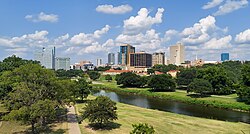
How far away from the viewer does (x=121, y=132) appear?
30.2 metres

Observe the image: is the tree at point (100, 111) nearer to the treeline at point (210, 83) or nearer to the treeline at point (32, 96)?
the treeline at point (32, 96)

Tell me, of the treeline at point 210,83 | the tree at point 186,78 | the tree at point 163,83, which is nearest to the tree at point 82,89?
the treeline at point 210,83

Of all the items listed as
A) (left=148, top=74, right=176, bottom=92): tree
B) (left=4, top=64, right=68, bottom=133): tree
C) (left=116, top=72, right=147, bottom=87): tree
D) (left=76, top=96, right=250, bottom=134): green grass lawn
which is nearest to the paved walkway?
(left=76, top=96, right=250, bottom=134): green grass lawn

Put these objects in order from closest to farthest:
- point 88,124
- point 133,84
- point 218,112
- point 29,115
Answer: point 29,115 < point 88,124 < point 218,112 < point 133,84

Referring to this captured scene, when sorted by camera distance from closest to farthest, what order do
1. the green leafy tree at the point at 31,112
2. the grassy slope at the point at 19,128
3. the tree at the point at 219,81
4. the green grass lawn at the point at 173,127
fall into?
1. the green leafy tree at the point at 31,112
2. the grassy slope at the point at 19,128
3. the green grass lawn at the point at 173,127
4. the tree at the point at 219,81

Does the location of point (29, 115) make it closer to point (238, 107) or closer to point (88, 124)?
point (88, 124)

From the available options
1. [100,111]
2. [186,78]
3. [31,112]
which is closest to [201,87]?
[186,78]

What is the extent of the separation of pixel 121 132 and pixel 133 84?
6970 cm

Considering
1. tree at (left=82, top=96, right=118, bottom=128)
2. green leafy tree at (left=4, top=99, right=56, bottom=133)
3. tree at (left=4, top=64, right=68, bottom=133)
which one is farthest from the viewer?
tree at (left=82, top=96, right=118, bottom=128)

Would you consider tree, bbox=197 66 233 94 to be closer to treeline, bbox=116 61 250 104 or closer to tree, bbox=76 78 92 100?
treeline, bbox=116 61 250 104

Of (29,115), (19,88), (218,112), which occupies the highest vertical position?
(19,88)

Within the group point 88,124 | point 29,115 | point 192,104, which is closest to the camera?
point 29,115

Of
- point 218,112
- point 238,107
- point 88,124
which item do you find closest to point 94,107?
point 88,124

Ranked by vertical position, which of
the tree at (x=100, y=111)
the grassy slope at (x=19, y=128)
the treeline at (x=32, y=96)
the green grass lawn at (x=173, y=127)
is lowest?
the green grass lawn at (x=173, y=127)
